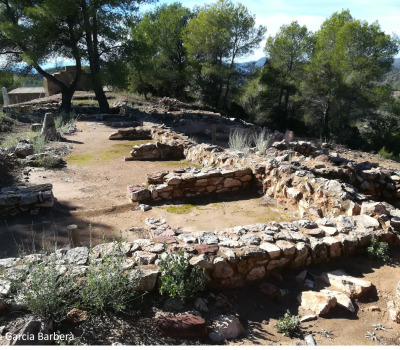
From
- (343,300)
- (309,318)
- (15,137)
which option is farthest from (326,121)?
(309,318)

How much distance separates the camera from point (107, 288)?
269 cm

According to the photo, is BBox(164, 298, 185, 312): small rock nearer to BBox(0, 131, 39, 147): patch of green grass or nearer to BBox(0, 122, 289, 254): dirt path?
BBox(0, 122, 289, 254): dirt path

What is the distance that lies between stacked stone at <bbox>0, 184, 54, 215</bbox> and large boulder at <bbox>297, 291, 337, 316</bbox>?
4.82 metres

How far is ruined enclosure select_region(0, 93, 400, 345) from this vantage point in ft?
11.1

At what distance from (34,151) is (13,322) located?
27.3 ft

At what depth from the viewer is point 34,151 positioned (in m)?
9.68

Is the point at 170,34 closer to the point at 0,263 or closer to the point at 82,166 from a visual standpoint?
the point at 82,166

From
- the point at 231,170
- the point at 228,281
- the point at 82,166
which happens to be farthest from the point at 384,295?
the point at 82,166

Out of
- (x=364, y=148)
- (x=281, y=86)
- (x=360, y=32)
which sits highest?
(x=360, y=32)

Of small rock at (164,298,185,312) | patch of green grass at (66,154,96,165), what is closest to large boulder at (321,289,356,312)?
small rock at (164,298,185,312)

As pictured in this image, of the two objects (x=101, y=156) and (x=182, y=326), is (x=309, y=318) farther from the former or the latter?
(x=101, y=156)

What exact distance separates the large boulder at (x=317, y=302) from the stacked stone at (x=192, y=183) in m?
3.70

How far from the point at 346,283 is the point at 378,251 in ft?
2.82

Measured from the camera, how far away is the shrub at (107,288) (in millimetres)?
2656
